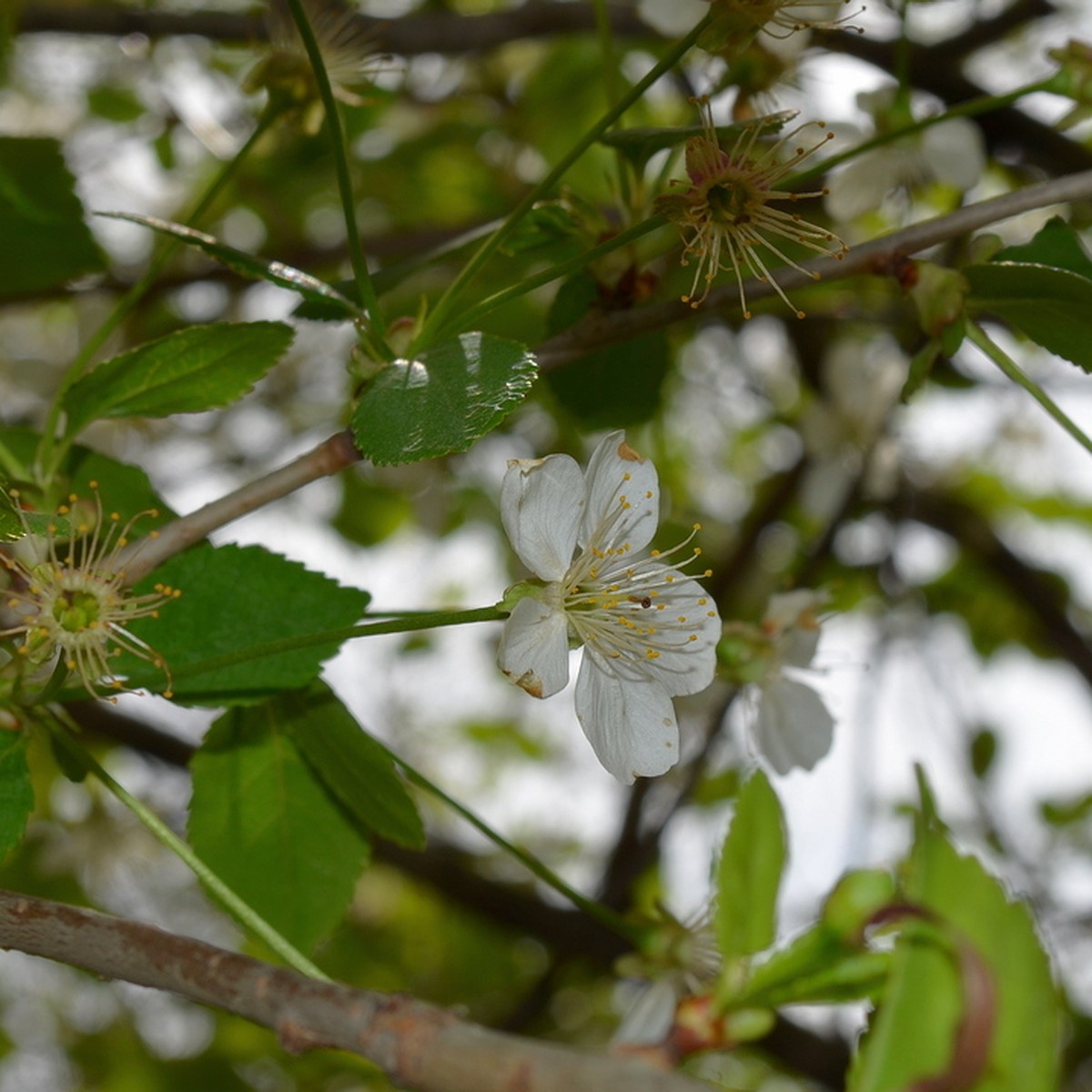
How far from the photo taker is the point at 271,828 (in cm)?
77

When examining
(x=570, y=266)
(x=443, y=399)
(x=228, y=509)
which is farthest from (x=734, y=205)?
(x=228, y=509)

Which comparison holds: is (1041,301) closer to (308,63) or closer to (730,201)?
(730,201)

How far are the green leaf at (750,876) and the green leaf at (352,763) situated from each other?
0.65 feet

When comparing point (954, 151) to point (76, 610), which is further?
point (954, 151)

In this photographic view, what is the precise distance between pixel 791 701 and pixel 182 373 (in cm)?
48

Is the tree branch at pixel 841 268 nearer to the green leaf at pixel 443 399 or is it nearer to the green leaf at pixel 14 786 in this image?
the green leaf at pixel 443 399

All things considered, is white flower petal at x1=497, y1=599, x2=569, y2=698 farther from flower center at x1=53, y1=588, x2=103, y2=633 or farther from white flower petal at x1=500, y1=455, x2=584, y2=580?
flower center at x1=53, y1=588, x2=103, y2=633

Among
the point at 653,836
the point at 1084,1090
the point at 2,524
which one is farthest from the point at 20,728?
the point at 1084,1090

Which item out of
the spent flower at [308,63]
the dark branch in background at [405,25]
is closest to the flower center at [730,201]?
the spent flower at [308,63]

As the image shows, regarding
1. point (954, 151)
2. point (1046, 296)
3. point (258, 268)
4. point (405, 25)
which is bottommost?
point (258, 268)

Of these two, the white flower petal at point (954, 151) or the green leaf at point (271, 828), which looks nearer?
the green leaf at point (271, 828)

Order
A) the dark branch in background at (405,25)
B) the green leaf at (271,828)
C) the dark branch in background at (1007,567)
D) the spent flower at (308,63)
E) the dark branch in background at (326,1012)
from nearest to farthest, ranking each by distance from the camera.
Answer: the dark branch in background at (326,1012) < the green leaf at (271,828) < the spent flower at (308,63) < the dark branch in background at (405,25) < the dark branch in background at (1007,567)

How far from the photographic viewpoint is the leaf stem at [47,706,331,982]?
57 centimetres

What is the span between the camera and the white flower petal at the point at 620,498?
→ 709 millimetres
